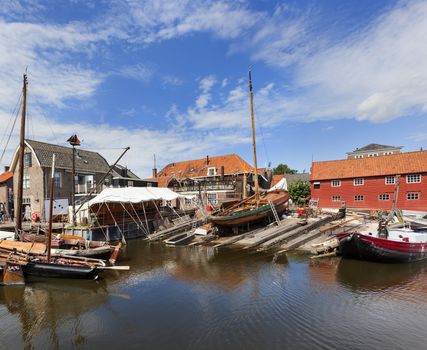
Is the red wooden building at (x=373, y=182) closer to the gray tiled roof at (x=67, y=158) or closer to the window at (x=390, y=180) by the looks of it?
the window at (x=390, y=180)

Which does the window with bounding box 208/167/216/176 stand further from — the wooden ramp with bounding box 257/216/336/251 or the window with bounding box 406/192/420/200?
the window with bounding box 406/192/420/200

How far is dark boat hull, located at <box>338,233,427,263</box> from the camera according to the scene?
626 inches

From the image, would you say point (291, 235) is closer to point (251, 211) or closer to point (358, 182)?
point (251, 211)

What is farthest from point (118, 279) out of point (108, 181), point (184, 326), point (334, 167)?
point (334, 167)

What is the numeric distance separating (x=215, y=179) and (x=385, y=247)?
31.1 metres

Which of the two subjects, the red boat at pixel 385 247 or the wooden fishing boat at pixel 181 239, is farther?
the wooden fishing boat at pixel 181 239

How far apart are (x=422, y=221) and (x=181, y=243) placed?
66.7 ft

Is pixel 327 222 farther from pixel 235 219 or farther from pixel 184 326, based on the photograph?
pixel 184 326

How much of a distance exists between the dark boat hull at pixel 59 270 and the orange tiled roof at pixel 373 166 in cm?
3078

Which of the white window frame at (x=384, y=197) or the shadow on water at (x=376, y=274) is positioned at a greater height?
the white window frame at (x=384, y=197)

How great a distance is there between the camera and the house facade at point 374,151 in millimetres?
55969

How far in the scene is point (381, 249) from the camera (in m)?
15.9

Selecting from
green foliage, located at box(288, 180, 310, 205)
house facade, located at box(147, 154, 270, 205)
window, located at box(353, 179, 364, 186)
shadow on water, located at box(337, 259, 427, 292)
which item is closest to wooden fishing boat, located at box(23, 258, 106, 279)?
shadow on water, located at box(337, 259, 427, 292)

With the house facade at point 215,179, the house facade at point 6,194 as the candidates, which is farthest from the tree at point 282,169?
the house facade at point 6,194
